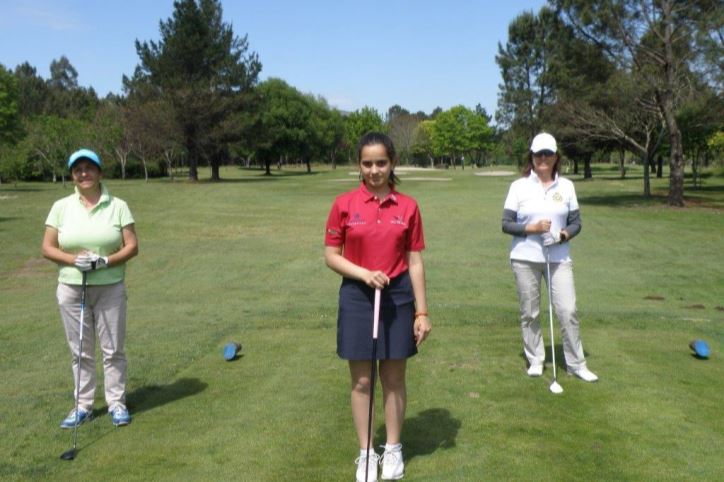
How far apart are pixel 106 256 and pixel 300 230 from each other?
17.8 meters

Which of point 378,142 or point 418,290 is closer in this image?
point 378,142

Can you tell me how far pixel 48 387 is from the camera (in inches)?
244

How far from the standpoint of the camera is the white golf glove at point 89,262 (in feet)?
16.1

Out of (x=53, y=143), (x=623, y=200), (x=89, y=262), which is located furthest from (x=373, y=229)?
(x=53, y=143)

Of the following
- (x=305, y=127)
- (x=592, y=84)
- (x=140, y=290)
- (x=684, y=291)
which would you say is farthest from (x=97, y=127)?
(x=684, y=291)

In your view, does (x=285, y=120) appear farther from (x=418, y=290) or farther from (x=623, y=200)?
(x=418, y=290)

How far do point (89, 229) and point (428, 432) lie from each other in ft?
9.28

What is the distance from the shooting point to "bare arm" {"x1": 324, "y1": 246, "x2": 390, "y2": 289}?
12.2 feet

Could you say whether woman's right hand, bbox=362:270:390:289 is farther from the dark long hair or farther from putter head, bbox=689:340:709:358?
putter head, bbox=689:340:709:358

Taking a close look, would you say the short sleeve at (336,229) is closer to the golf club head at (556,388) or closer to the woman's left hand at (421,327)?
the woman's left hand at (421,327)

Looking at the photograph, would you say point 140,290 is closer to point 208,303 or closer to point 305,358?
point 208,303

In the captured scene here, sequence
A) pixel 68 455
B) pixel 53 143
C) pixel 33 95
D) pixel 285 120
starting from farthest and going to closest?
1. pixel 33 95
2. pixel 285 120
3. pixel 53 143
4. pixel 68 455

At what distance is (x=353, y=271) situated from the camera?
12.4 feet

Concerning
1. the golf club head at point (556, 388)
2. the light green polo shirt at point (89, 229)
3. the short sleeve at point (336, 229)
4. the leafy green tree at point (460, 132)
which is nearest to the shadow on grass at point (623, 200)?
the golf club head at point (556, 388)
